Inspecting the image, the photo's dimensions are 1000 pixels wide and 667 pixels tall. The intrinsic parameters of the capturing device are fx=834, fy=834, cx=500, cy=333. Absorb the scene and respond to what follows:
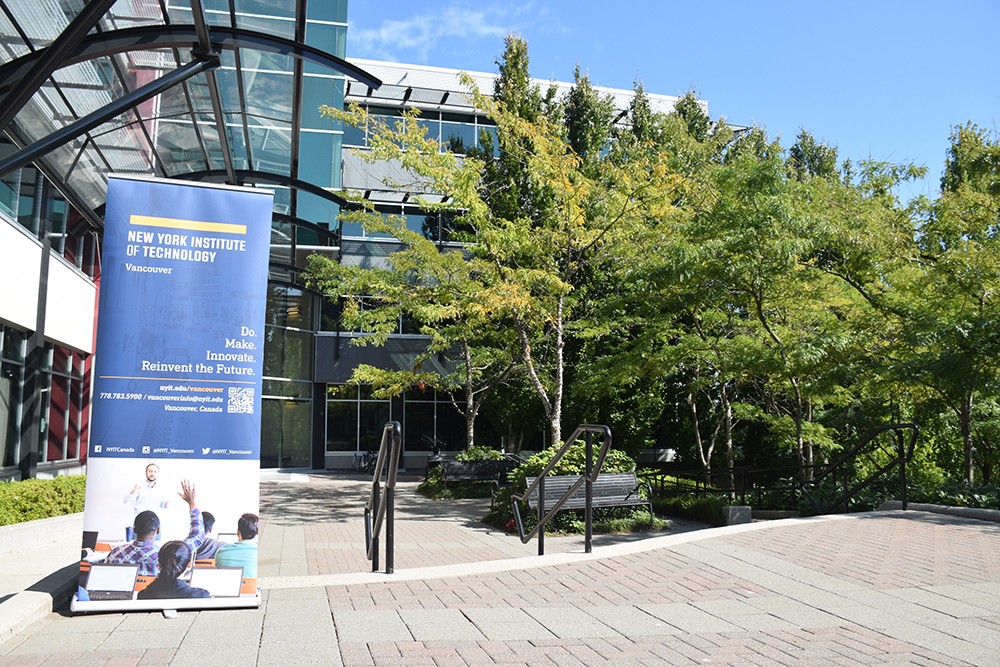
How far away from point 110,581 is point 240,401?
149 cm

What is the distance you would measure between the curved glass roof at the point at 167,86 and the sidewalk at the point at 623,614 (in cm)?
425

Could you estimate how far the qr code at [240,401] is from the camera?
6.17 meters

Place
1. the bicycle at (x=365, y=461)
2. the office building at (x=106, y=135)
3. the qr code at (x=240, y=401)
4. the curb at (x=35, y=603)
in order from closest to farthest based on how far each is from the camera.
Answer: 1. the curb at (x=35, y=603)
2. the qr code at (x=240, y=401)
3. the office building at (x=106, y=135)
4. the bicycle at (x=365, y=461)

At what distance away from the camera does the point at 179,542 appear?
593 centimetres

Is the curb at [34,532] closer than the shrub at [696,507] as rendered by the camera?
Yes

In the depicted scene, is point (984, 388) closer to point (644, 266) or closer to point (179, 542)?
point (644, 266)

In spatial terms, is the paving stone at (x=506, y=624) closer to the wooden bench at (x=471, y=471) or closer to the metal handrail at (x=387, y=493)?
the metal handrail at (x=387, y=493)

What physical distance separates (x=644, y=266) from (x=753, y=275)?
74.3 inches

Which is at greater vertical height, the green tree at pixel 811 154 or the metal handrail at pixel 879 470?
the green tree at pixel 811 154

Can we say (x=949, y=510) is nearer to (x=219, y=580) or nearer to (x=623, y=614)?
(x=623, y=614)

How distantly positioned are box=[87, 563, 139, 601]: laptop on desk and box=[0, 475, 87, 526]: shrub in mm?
4835

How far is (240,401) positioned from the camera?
620 cm

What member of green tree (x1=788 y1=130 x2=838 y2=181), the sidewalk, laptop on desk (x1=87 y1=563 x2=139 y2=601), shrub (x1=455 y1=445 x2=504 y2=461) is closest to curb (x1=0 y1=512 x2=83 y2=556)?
the sidewalk

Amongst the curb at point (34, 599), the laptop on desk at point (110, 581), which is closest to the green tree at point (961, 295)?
the laptop on desk at point (110, 581)
